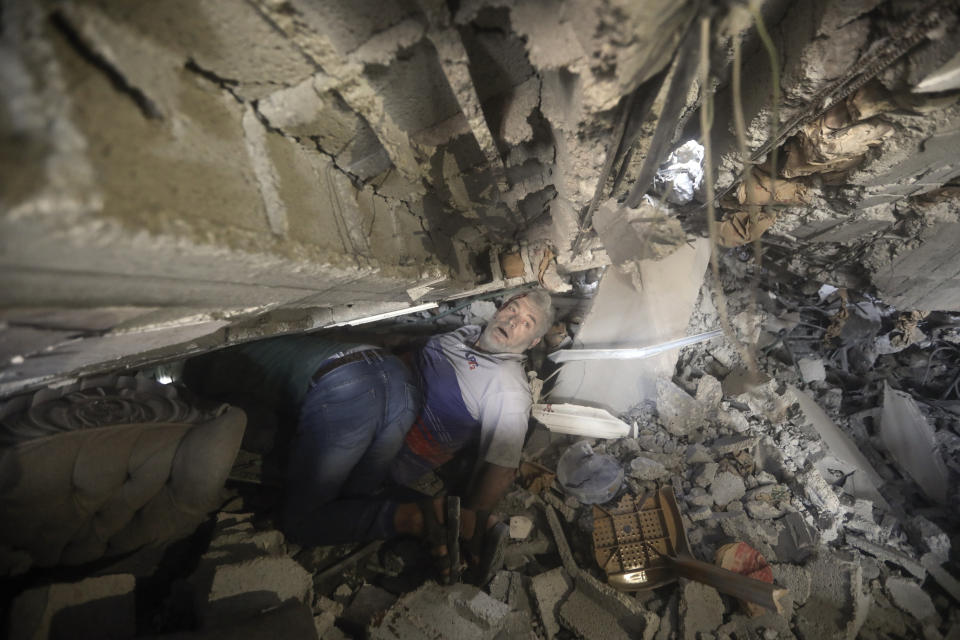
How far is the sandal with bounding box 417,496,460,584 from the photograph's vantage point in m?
2.45

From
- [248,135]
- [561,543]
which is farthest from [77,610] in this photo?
[561,543]

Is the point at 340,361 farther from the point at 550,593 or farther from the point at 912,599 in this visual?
the point at 912,599

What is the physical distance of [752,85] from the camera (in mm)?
1646

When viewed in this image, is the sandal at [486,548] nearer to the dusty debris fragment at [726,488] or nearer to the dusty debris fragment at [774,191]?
the dusty debris fragment at [726,488]

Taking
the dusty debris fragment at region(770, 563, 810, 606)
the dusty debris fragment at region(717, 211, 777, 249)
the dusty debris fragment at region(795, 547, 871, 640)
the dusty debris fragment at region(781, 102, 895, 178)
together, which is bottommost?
the dusty debris fragment at region(795, 547, 871, 640)

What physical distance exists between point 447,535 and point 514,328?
1.77 metres

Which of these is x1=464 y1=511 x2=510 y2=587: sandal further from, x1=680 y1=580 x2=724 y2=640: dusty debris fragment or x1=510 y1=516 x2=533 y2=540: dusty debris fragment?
x1=680 y1=580 x2=724 y2=640: dusty debris fragment

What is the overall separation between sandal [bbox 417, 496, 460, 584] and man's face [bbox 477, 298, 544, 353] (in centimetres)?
143

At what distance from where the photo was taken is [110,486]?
1756mm

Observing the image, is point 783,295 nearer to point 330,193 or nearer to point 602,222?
point 602,222

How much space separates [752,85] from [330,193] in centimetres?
186

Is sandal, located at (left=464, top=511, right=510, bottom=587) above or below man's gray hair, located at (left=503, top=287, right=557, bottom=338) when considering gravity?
below

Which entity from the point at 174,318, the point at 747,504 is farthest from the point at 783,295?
the point at 174,318

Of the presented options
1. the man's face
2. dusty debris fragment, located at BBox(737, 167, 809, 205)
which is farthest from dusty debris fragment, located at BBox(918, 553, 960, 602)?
the man's face
